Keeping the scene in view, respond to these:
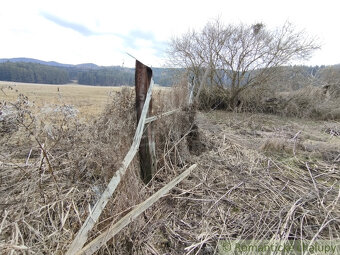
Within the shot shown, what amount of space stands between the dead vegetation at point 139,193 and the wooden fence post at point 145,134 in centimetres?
16

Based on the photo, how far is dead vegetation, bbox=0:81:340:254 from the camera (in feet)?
5.10

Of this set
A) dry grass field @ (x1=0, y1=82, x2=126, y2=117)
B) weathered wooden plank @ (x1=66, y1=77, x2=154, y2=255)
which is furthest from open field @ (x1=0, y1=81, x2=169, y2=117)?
weathered wooden plank @ (x1=66, y1=77, x2=154, y2=255)

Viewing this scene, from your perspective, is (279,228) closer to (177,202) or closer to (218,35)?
(177,202)

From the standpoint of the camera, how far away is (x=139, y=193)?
1950 mm

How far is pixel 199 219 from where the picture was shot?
6.59 ft

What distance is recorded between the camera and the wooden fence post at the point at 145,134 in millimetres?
1979

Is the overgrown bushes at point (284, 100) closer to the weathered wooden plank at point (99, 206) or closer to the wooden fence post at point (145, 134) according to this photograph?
the wooden fence post at point (145, 134)

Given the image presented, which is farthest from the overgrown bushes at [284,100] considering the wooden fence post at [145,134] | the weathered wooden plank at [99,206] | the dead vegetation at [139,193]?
the weathered wooden plank at [99,206]

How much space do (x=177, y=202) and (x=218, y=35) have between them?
10047 millimetres

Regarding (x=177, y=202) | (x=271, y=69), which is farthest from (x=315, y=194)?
(x=271, y=69)

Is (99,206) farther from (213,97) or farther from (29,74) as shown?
(29,74)

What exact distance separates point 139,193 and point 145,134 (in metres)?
0.71

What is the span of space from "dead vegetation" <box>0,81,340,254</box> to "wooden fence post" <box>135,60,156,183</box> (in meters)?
0.16

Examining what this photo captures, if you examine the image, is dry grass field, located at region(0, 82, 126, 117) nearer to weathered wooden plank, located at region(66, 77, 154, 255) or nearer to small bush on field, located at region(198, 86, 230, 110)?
weathered wooden plank, located at region(66, 77, 154, 255)
